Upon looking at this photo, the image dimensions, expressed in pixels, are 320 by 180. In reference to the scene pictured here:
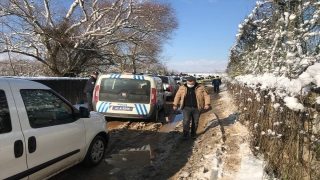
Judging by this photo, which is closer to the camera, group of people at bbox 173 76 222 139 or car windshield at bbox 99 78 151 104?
group of people at bbox 173 76 222 139

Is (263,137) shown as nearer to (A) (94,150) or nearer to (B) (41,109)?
(A) (94,150)

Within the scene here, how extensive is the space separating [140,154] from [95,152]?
1120 millimetres

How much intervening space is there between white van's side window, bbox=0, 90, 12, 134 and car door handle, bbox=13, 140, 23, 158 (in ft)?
0.54

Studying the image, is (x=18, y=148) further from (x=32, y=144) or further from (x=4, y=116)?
(x=4, y=116)

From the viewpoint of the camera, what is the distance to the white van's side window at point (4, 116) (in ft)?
9.79

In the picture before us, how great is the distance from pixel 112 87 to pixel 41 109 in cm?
495

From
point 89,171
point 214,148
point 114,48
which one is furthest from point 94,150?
point 114,48

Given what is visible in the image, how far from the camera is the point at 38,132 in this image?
11.1 feet

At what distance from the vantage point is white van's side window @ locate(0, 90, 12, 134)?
2.98 metres

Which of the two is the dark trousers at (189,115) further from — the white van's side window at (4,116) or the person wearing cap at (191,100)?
the white van's side window at (4,116)

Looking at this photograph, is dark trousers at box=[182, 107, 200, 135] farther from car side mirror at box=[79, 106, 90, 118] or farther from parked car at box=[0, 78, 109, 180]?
car side mirror at box=[79, 106, 90, 118]

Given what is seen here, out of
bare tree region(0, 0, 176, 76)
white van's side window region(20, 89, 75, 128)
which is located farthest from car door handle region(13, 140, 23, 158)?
bare tree region(0, 0, 176, 76)

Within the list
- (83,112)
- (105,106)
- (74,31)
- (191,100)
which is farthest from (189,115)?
(74,31)

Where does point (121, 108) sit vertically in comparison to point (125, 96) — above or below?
below
